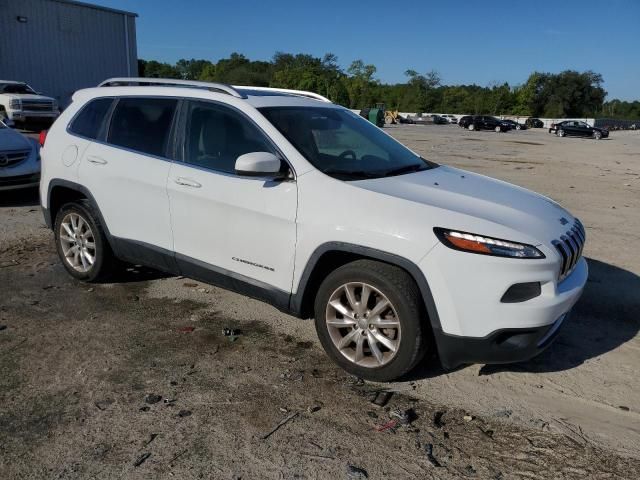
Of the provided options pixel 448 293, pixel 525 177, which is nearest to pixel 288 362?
pixel 448 293

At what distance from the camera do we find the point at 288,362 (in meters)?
3.68

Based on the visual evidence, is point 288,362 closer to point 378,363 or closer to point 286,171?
point 378,363

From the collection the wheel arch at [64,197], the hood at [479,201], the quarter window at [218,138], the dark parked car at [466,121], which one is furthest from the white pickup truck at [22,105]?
→ the dark parked car at [466,121]

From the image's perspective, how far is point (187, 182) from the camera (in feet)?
12.9

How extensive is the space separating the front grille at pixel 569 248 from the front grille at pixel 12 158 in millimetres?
8024

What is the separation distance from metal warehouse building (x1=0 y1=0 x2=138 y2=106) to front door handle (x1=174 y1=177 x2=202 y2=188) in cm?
2911

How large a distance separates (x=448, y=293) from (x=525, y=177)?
11.8 meters

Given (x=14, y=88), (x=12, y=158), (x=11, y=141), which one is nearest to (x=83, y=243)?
(x=12, y=158)

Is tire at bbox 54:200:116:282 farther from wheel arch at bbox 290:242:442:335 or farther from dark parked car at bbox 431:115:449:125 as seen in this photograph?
dark parked car at bbox 431:115:449:125

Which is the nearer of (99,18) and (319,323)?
(319,323)

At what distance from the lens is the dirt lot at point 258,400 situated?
266cm

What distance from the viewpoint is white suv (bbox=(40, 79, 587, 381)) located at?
9.88 ft

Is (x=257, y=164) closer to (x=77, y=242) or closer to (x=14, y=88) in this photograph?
(x=77, y=242)

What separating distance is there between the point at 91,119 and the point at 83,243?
3.65ft
